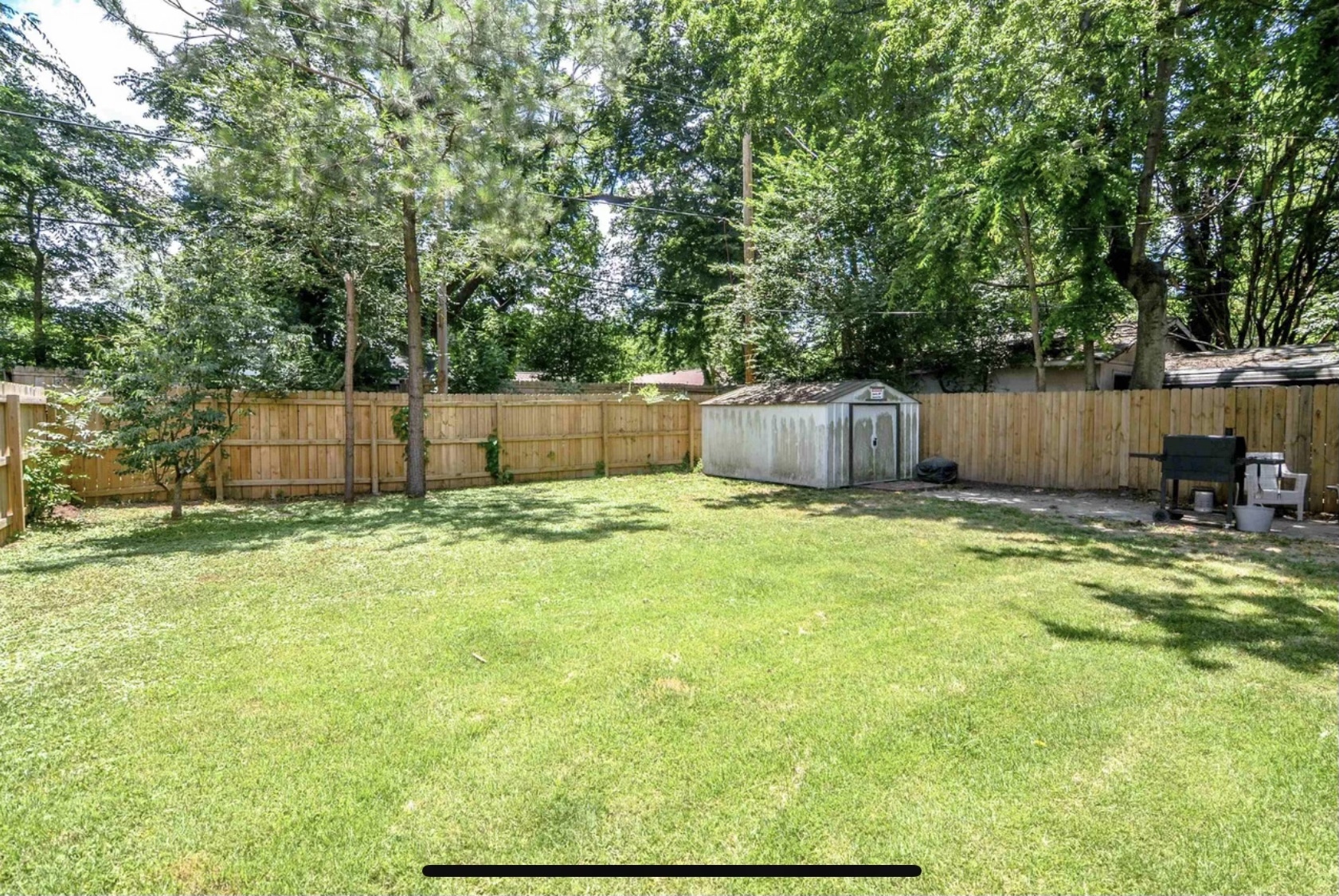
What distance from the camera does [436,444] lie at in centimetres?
1066

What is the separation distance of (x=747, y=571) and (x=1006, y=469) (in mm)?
7473

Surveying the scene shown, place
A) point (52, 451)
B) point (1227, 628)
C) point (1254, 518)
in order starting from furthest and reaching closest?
1. point (52, 451)
2. point (1254, 518)
3. point (1227, 628)

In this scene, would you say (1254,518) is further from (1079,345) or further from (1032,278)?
(1079,345)

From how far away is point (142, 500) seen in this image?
848cm

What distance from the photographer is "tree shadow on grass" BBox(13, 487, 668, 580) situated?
227 inches

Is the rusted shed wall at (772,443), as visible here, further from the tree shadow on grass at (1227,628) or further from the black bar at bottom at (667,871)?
the black bar at bottom at (667,871)

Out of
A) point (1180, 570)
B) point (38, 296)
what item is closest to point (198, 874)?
point (1180, 570)

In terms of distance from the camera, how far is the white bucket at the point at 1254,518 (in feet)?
21.1

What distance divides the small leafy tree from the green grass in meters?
2.32

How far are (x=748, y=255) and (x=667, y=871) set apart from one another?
1361 centimetres

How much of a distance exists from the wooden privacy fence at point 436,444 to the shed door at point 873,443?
166 inches

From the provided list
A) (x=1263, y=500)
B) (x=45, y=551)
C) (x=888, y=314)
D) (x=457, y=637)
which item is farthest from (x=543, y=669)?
(x=888, y=314)

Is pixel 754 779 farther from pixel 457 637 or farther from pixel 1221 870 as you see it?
pixel 457 637

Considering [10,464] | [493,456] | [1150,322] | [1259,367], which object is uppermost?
[1150,322]
